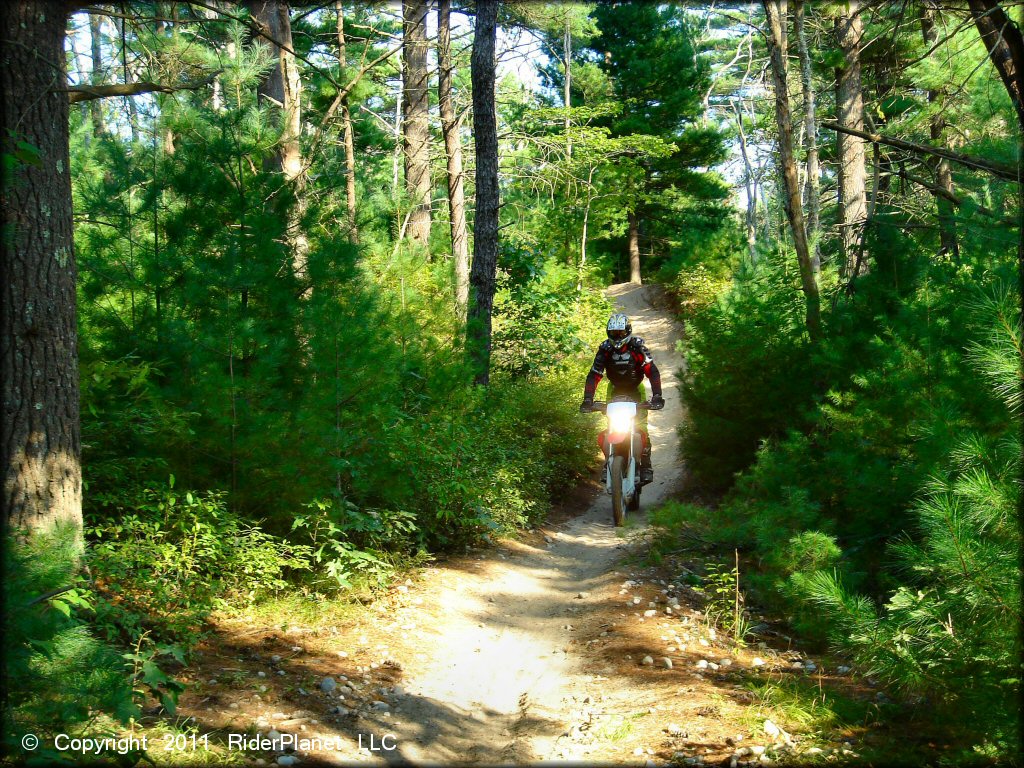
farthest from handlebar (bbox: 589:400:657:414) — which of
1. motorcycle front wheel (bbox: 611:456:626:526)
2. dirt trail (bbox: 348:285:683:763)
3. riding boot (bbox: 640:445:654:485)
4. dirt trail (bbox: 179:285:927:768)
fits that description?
dirt trail (bbox: 179:285:927:768)

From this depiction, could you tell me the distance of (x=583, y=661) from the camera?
536cm

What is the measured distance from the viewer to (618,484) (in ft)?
30.8

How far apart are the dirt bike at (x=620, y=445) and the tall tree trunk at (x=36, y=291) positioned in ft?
20.2

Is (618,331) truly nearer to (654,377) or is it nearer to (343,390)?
(654,377)

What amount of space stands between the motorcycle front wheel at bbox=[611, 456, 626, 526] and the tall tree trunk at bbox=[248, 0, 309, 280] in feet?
15.0

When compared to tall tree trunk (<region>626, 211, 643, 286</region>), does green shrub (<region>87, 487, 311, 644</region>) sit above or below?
below

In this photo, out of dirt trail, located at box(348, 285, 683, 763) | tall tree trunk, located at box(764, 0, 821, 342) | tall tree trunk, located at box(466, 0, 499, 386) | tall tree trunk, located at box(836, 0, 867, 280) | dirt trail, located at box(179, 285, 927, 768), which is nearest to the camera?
dirt trail, located at box(179, 285, 927, 768)

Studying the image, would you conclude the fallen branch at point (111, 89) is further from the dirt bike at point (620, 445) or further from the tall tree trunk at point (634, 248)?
the tall tree trunk at point (634, 248)

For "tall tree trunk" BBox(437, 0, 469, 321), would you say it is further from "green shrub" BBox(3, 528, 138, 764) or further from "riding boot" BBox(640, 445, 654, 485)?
"green shrub" BBox(3, 528, 138, 764)

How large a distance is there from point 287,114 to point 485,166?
3.77 metres

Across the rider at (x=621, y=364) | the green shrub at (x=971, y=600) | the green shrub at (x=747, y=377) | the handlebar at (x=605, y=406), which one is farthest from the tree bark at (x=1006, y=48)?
the handlebar at (x=605, y=406)

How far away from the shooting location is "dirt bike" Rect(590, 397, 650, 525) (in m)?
9.26

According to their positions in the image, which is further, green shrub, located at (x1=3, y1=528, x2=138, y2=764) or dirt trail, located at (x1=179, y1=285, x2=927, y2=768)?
dirt trail, located at (x1=179, y1=285, x2=927, y2=768)

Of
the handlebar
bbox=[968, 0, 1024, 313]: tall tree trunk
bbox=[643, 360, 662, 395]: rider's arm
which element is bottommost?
the handlebar
